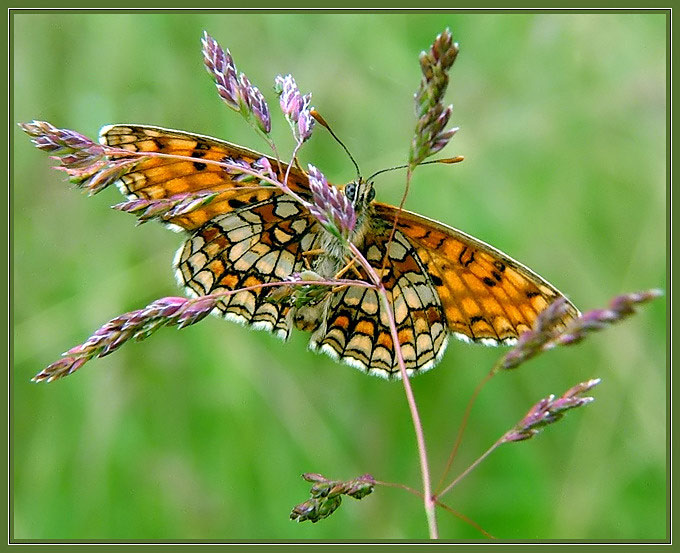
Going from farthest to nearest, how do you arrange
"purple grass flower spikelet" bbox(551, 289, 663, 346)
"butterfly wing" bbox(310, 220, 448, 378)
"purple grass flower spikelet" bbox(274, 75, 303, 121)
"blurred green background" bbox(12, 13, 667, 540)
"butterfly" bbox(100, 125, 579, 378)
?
"blurred green background" bbox(12, 13, 667, 540), "butterfly wing" bbox(310, 220, 448, 378), "butterfly" bbox(100, 125, 579, 378), "purple grass flower spikelet" bbox(274, 75, 303, 121), "purple grass flower spikelet" bbox(551, 289, 663, 346)

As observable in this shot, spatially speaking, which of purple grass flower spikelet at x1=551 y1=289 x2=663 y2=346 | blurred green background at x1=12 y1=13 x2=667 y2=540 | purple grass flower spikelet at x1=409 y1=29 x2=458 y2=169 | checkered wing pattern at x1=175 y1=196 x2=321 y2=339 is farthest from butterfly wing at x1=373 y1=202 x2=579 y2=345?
blurred green background at x1=12 y1=13 x2=667 y2=540

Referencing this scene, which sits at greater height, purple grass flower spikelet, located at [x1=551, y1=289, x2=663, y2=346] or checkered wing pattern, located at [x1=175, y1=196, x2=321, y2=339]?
checkered wing pattern, located at [x1=175, y1=196, x2=321, y2=339]

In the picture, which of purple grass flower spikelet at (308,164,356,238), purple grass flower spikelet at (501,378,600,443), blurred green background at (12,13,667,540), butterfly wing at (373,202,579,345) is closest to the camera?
purple grass flower spikelet at (501,378,600,443)

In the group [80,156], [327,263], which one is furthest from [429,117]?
[327,263]

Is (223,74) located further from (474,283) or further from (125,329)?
(474,283)

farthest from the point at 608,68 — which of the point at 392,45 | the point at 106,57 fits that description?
the point at 106,57

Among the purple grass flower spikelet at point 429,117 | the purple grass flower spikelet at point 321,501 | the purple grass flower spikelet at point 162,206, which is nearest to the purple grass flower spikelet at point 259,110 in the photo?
the purple grass flower spikelet at point 162,206

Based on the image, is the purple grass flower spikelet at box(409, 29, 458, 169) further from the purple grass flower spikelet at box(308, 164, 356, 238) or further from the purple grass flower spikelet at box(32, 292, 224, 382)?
the purple grass flower spikelet at box(32, 292, 224, 382)
